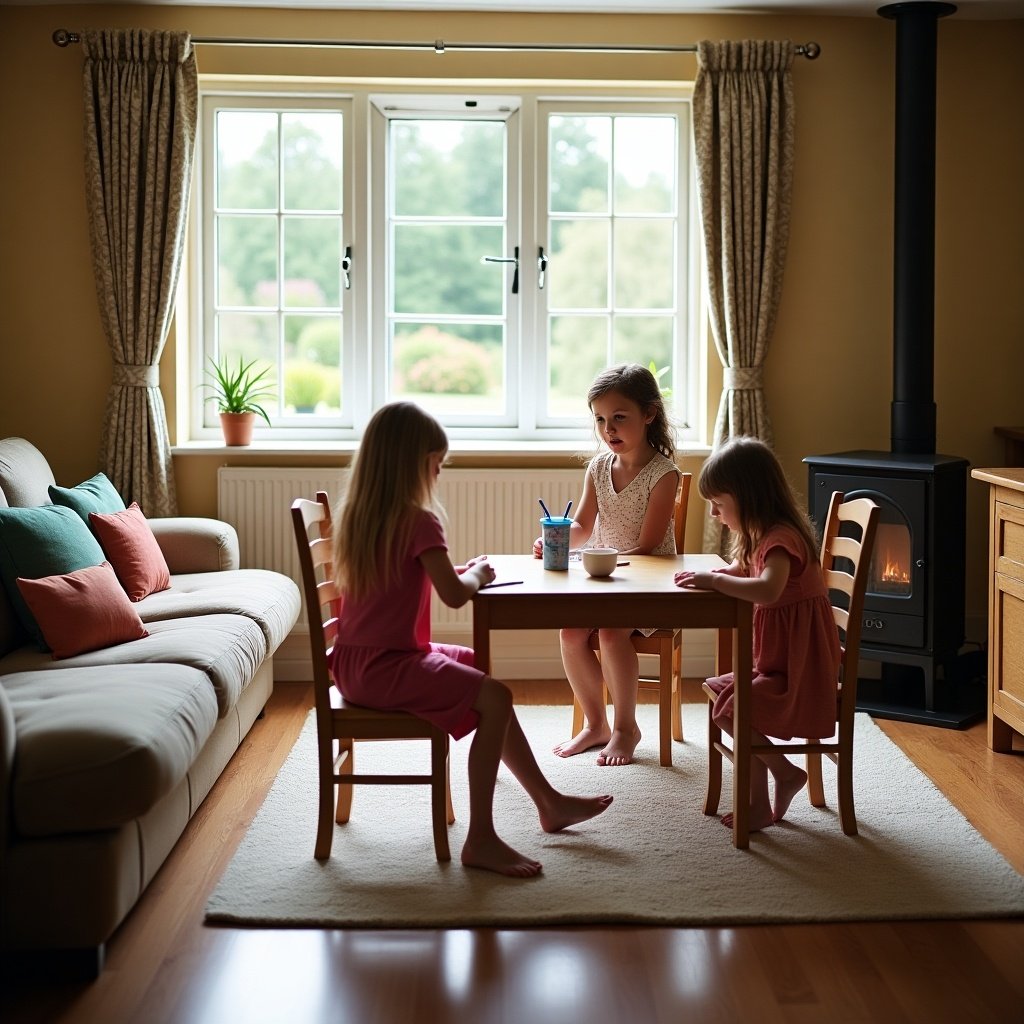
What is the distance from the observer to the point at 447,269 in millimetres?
4891

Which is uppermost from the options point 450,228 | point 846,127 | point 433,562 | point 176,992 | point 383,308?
point 846,127

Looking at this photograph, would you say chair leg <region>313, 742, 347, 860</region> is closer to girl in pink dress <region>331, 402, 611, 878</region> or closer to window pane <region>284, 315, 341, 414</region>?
girl in pink dress <region>331, 402, 611, 878</region>

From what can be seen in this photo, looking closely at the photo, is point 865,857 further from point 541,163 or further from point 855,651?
point 541,163

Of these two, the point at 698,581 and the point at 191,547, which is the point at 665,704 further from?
the point at 191,547

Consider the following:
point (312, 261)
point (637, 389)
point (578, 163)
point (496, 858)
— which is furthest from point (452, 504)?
point (496, 858)

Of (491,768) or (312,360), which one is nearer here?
(491,768)

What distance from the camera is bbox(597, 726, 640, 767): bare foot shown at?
11.8ft

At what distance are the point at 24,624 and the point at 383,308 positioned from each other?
204cm

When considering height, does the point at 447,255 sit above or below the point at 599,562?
above

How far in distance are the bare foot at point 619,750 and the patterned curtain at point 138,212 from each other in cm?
195

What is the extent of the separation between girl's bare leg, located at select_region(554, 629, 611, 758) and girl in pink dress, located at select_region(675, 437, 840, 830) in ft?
2.19

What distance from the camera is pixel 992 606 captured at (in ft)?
12.5

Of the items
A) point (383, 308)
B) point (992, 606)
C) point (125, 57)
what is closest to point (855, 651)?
point (992, 606)

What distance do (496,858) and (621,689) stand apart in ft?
Result: 2.89
